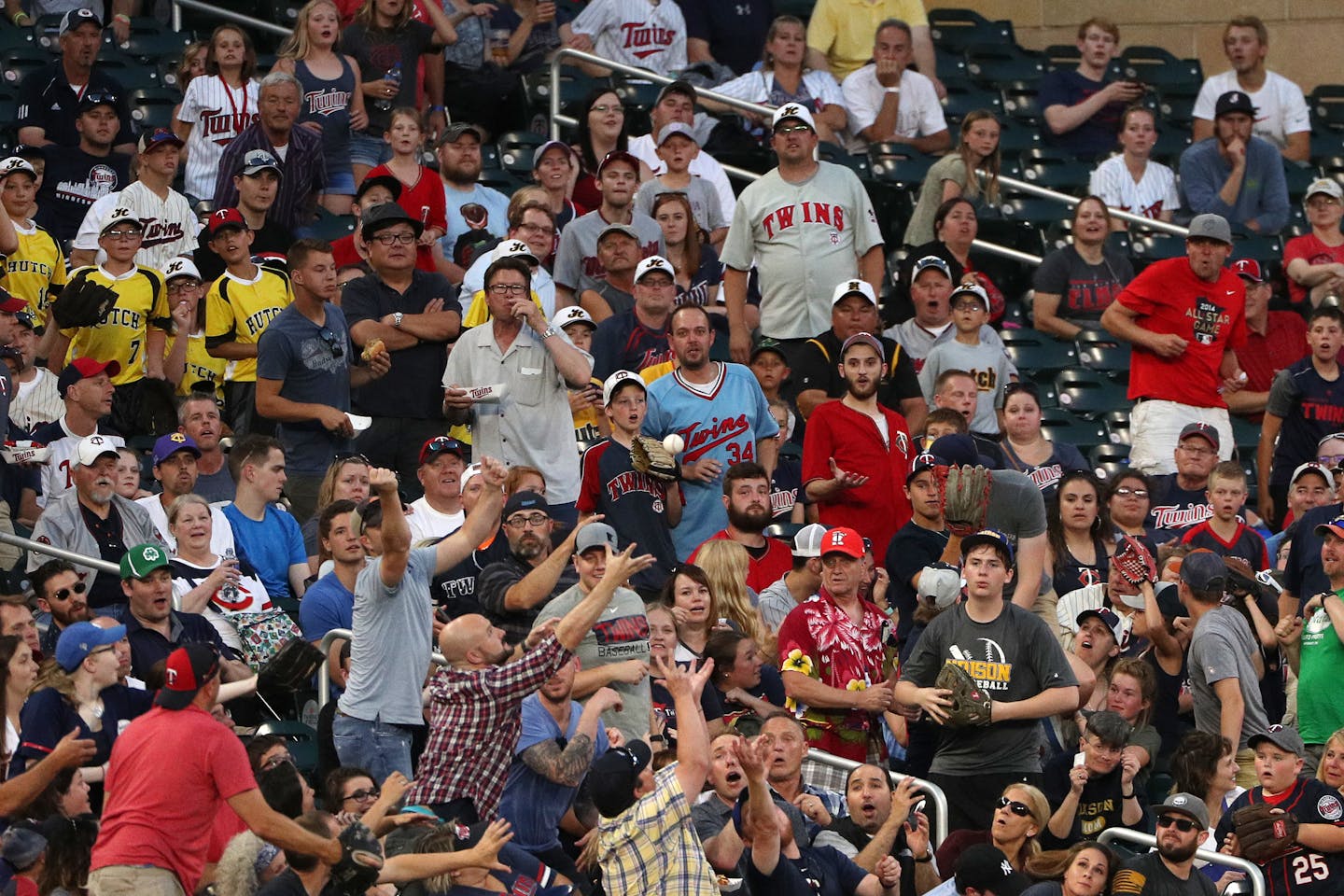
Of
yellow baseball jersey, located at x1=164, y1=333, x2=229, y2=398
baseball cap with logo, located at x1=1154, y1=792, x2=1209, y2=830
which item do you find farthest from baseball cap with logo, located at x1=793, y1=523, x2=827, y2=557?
yellow baseball jersey, located at x1=164, y1=333, x2=229, y2=398

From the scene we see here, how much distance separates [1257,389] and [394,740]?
734 cm

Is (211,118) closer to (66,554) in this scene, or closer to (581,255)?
(581,255)

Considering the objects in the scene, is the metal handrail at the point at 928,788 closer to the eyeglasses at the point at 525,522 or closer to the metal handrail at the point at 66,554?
the eyeglasses at the point at 525,522

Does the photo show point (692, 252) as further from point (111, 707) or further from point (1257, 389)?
point (111, 707)

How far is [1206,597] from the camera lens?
11.6m

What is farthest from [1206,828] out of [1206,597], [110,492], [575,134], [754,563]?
[575,134]

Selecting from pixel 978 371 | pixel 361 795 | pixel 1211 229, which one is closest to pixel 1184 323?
pixel 1211 229

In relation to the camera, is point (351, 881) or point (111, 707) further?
point (111, 707)

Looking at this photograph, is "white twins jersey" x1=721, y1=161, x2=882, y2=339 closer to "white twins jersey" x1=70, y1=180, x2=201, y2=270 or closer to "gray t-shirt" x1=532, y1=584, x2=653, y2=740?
"white twins jersey" x1=70, y1=180, x2=201, y2=270

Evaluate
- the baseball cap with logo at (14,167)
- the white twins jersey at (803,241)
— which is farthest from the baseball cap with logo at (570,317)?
the baseball cap with logo at (14,167)

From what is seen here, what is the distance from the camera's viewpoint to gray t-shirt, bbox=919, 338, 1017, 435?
13.8 meters

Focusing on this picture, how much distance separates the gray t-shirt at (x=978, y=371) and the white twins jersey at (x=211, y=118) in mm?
4371

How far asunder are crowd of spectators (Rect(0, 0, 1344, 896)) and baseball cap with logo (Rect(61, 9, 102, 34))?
0.10 feet

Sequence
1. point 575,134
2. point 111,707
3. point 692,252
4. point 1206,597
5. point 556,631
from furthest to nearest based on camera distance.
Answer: point 575,134 → point 692,252 → point 1206,597 → point 111,707 → point 556,631
